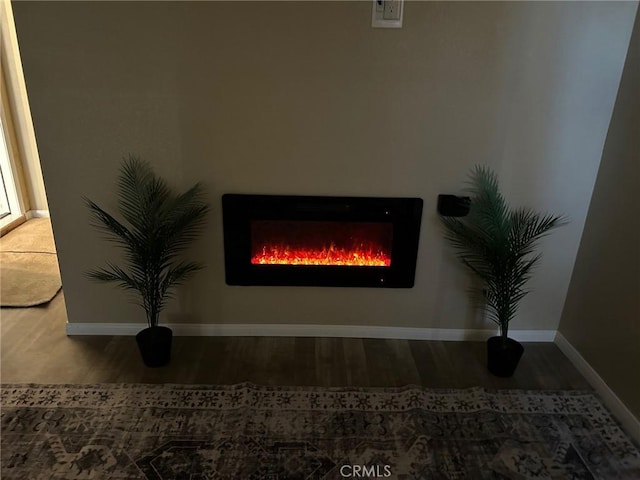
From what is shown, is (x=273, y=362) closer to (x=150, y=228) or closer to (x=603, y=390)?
(x=150, y=228)

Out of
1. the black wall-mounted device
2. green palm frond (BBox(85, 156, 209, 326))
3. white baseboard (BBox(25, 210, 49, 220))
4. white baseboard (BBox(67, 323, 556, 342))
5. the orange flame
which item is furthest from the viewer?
white baseboard (BBox(25, 210, 49, 220))

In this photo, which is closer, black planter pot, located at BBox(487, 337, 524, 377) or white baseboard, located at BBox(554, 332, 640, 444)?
white baseboard, located at BBox(554, 332, 640, 444)

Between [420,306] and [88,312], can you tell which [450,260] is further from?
[88,312]

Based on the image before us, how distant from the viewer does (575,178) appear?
225 centimetres

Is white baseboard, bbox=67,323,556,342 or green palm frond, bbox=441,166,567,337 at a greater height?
green palm frond, bbox=441,166,567,337

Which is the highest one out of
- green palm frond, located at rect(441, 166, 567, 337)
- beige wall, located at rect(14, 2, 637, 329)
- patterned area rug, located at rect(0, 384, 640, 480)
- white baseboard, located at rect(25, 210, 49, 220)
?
beige wall, located at rect(14, 2, 637, 329)

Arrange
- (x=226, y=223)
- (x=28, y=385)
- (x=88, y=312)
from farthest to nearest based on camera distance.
A: (x=88, y=312) < (x=226, y=223) < (x=28, y=385)

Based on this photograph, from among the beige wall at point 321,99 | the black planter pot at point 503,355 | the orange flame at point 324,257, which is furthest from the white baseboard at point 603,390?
the orange flame at point 324,257

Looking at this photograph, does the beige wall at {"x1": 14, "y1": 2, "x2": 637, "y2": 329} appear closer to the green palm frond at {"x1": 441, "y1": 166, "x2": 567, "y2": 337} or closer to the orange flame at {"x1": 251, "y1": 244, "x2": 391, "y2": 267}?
the green palm frond at {"x1": 441, "y1": 166, "x2": 567, "y2": 337}

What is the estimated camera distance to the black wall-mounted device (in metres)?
2.21

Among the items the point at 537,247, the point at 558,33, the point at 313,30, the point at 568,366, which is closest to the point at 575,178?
the point at 537,247

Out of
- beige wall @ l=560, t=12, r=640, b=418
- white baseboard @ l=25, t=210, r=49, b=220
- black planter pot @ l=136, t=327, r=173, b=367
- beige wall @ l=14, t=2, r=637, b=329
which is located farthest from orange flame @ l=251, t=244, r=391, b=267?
white baseboard @ l=25, t=210, r=49, b=220

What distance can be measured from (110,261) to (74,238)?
0.68 ft

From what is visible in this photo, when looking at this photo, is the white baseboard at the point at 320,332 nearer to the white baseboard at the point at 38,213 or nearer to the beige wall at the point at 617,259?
the beige wall at the point at 617,259
